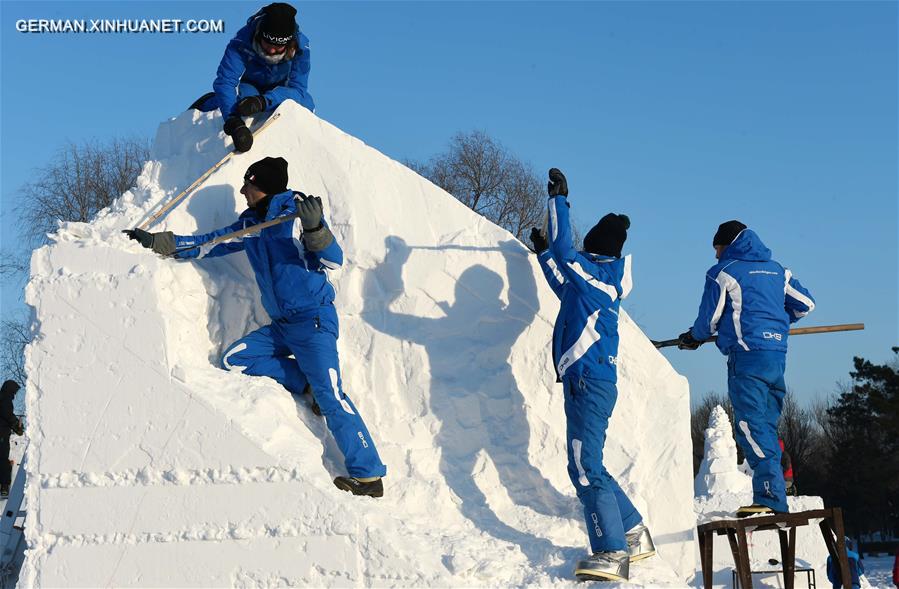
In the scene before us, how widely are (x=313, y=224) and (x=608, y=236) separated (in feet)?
5.24

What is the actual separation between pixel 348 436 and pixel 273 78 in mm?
2633

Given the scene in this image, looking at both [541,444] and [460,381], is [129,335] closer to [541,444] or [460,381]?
[460,381]

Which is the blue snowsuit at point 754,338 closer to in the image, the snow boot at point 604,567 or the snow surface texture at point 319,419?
the snow surface texture at point 319,419

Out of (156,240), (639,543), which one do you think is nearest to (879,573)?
(639,543)

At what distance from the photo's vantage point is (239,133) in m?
5.38

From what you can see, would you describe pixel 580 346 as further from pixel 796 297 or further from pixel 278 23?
pixel 278 23

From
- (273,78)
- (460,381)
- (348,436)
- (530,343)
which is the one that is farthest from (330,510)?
(273,78)

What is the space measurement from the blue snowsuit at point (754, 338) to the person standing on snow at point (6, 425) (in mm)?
6811

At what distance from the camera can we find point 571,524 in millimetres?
4965

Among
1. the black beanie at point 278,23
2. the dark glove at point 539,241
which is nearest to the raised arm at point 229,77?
the black beanie at point 278,23

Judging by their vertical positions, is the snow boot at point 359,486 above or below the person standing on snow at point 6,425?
below

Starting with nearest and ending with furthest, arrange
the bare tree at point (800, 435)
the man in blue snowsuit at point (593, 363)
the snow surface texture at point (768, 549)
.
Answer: the man in blue snowsuit at point (593, 363) < the snow surface texture at point (768, 549) < the bare tree at point (800, 435)

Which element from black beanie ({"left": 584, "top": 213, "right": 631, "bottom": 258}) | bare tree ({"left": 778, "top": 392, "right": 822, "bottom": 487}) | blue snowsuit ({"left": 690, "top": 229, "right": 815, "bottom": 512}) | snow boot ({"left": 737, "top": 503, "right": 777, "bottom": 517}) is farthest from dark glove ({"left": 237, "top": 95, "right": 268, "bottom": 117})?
bare tree ({"left": 778, "top": 392, "right": 822, "bottom": 487})

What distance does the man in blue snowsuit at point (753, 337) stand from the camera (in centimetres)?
514
